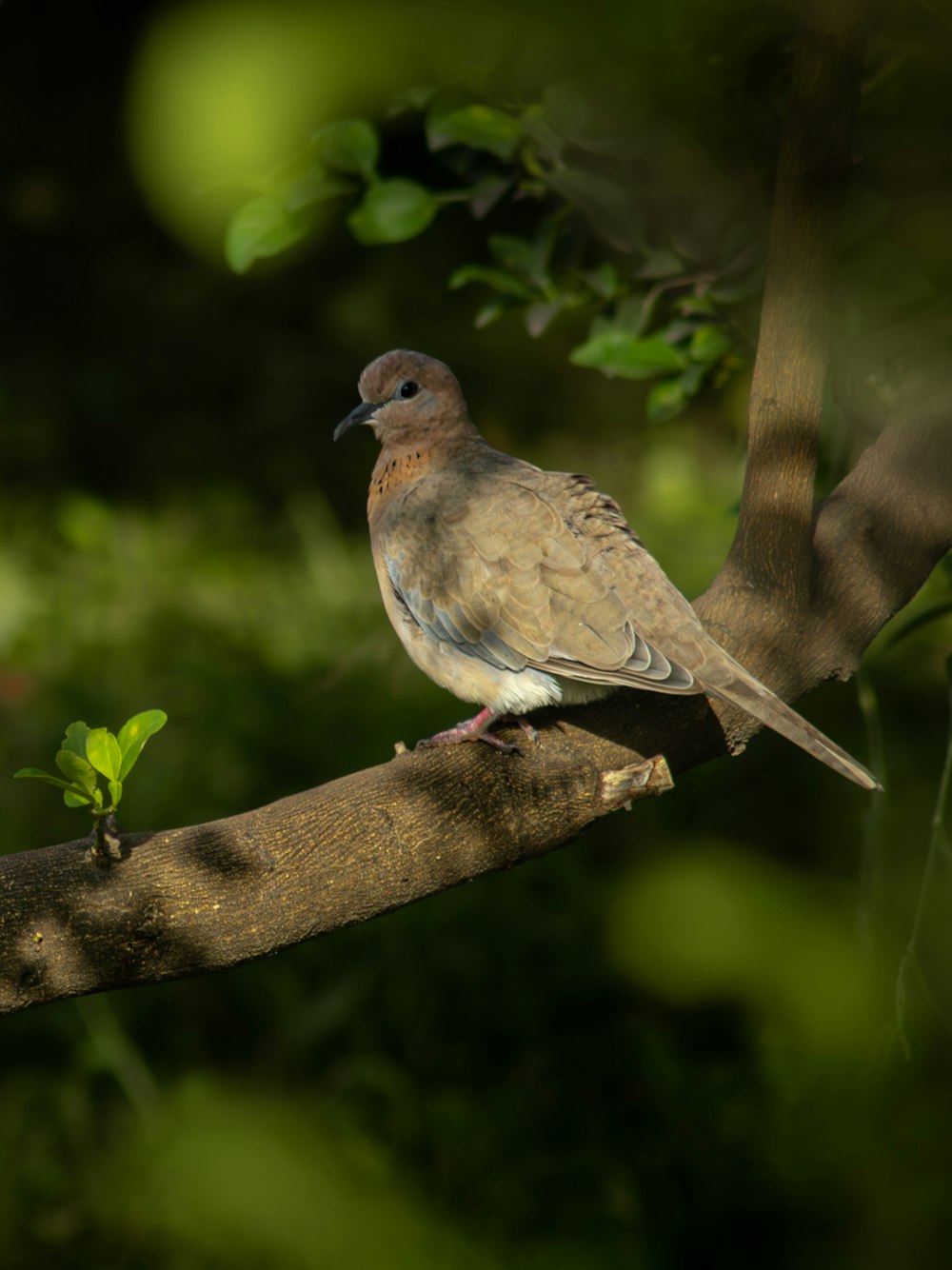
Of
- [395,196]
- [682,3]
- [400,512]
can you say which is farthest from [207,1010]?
[682,3]

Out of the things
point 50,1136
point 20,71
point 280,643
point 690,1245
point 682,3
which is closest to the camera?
point 682,3

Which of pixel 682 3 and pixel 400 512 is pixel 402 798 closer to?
pixel 400 512

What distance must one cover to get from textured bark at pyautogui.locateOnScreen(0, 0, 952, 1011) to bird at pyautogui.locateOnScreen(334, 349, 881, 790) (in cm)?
10

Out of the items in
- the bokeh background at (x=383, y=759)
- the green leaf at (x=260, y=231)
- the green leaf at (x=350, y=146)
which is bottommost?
the bokeh background at (x=383, y=759)

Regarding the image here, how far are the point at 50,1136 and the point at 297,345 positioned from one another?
4.72 metres

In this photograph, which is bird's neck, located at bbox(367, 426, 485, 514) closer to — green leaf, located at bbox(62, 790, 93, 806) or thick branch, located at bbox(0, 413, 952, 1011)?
thick branch, located at bbox(0, 413, 952, 1011)

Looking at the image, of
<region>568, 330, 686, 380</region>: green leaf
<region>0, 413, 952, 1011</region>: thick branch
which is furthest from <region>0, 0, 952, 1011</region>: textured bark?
<region>568, 330, 686, 380</region>: green leaf

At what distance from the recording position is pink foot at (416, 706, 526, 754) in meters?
2.39

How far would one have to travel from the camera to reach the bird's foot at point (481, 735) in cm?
238

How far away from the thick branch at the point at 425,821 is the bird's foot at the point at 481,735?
44 millimetres

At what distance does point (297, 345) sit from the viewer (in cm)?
752

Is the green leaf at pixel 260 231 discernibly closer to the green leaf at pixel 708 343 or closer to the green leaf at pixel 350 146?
the green leaf at pixel 350 146

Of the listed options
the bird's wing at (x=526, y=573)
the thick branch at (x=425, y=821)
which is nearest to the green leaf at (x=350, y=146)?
the bird's wing at (x=526, y=573)

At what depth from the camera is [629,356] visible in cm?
251
